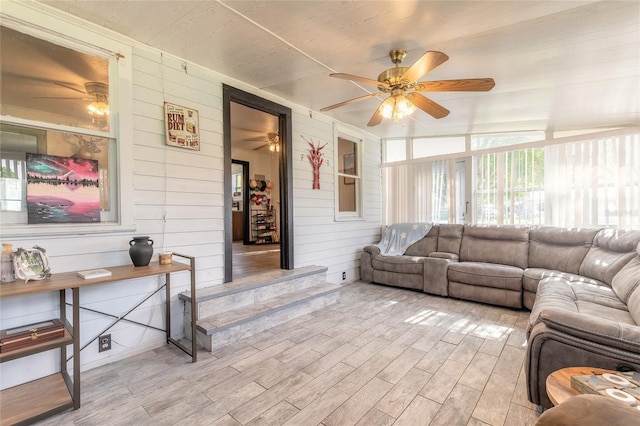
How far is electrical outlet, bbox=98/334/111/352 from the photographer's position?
2250mm

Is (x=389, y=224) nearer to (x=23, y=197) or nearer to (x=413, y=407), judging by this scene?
(x=413, y=407)

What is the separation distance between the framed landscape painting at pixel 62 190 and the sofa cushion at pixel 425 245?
14.2ft

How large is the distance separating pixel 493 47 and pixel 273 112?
95.6 inches

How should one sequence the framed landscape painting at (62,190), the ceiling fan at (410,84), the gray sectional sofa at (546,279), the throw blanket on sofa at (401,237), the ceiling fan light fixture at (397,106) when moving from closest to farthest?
the gray sectional sofa at (546,279) < the framed landscape painting at (62,190) < the ceiling fan at (410,84) < the ceiling fan light fixture at (397,106) < the throw blanket on sofa at (401,237)

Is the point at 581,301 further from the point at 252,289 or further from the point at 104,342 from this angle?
the point at 104,342

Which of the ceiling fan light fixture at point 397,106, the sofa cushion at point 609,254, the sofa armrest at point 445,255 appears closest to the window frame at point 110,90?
the ceiling fan light fixture at point 397,106

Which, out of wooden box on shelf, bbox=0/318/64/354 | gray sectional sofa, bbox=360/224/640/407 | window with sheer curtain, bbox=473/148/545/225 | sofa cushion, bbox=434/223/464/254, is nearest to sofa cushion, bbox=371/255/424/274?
gray sectional sofa, bbox=360/224/640/407

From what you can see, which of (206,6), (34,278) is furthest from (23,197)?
(206,6)

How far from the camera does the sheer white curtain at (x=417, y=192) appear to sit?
5066mm

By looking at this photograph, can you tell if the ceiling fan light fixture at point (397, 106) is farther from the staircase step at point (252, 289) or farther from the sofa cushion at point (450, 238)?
the sofa cushion at point (450, 238)

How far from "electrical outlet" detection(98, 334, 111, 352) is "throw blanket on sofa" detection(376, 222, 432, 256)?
12.5 ft

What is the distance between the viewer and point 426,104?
8.96ft

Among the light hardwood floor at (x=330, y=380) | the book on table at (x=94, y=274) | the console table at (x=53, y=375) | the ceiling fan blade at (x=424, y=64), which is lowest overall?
the light hardwood floor at (x=330, y=380)

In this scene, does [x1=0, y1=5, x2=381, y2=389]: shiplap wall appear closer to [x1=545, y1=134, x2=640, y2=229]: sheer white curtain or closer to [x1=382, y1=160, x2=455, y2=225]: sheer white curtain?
[x1=382, y1=160, x2=455, y2=225]: sheer white curtain
